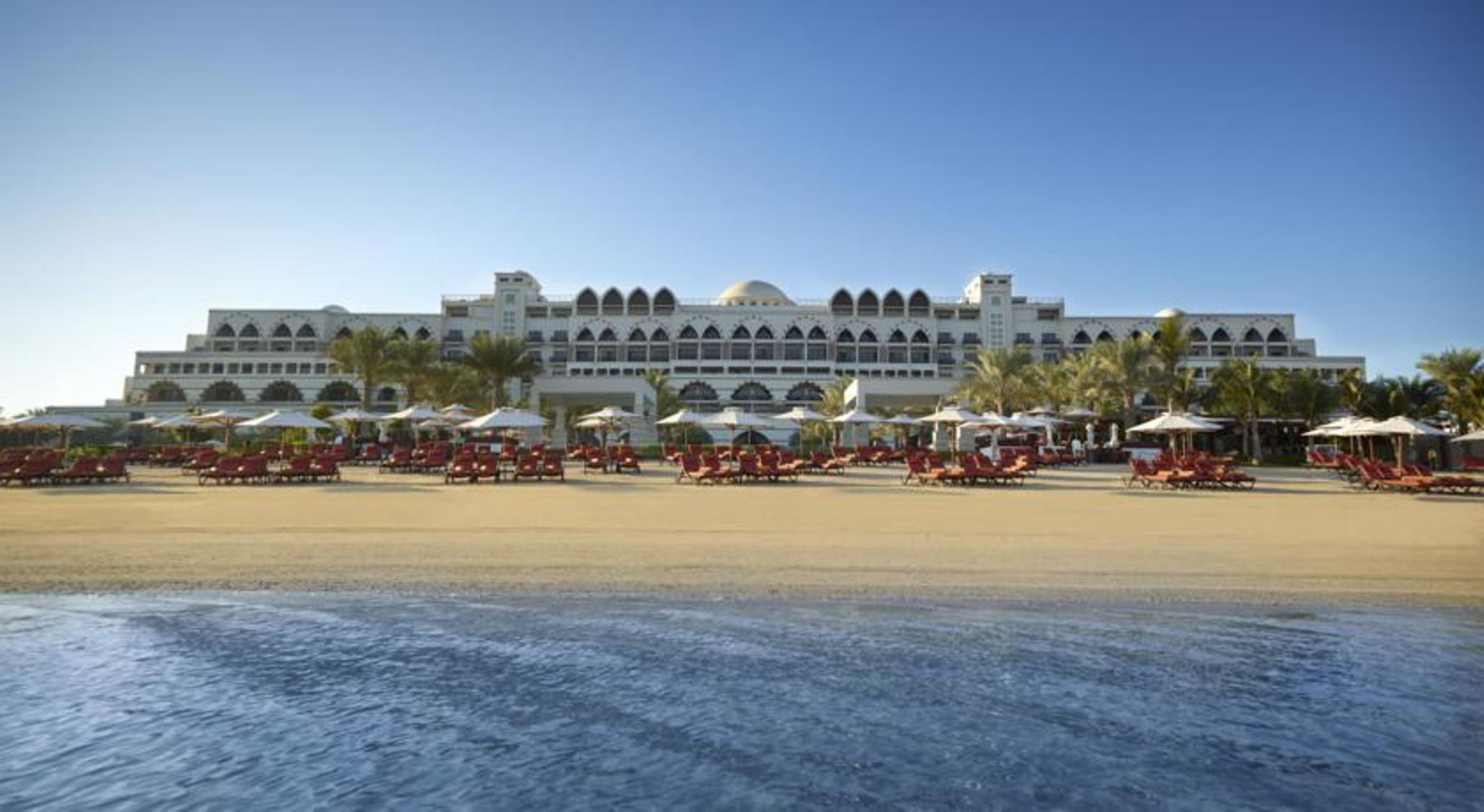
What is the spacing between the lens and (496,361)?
4262 centimetres

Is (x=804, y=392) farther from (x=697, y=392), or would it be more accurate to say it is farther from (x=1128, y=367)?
(x=1128, y=367)

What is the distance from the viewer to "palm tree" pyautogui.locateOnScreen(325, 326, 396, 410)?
40875 mm

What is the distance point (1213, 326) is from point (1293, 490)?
205 feet

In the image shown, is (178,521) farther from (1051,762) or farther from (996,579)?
(1051,762)

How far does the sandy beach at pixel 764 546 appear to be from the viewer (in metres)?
6.53

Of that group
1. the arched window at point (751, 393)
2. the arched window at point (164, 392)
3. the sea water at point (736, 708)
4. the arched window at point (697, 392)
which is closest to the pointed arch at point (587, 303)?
the arched window at point (697, 392)

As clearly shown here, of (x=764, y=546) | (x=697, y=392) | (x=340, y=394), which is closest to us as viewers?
(x=764, y=546)

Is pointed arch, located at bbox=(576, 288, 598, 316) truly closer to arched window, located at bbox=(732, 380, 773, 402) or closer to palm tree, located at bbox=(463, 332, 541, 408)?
arched window, located at bbox=(732, 380, 773, 402)

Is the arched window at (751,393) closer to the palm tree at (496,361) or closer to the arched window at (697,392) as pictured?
the arched window at (697,392)

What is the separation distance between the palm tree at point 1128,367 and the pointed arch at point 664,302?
41.2 m

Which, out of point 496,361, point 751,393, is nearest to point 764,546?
point 496,361

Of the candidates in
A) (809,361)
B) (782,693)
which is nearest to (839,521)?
(782,693)

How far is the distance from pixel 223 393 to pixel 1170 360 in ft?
224

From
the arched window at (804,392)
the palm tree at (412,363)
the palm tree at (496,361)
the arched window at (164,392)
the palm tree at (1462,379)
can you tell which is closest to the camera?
the palm tree at (1462,379)
